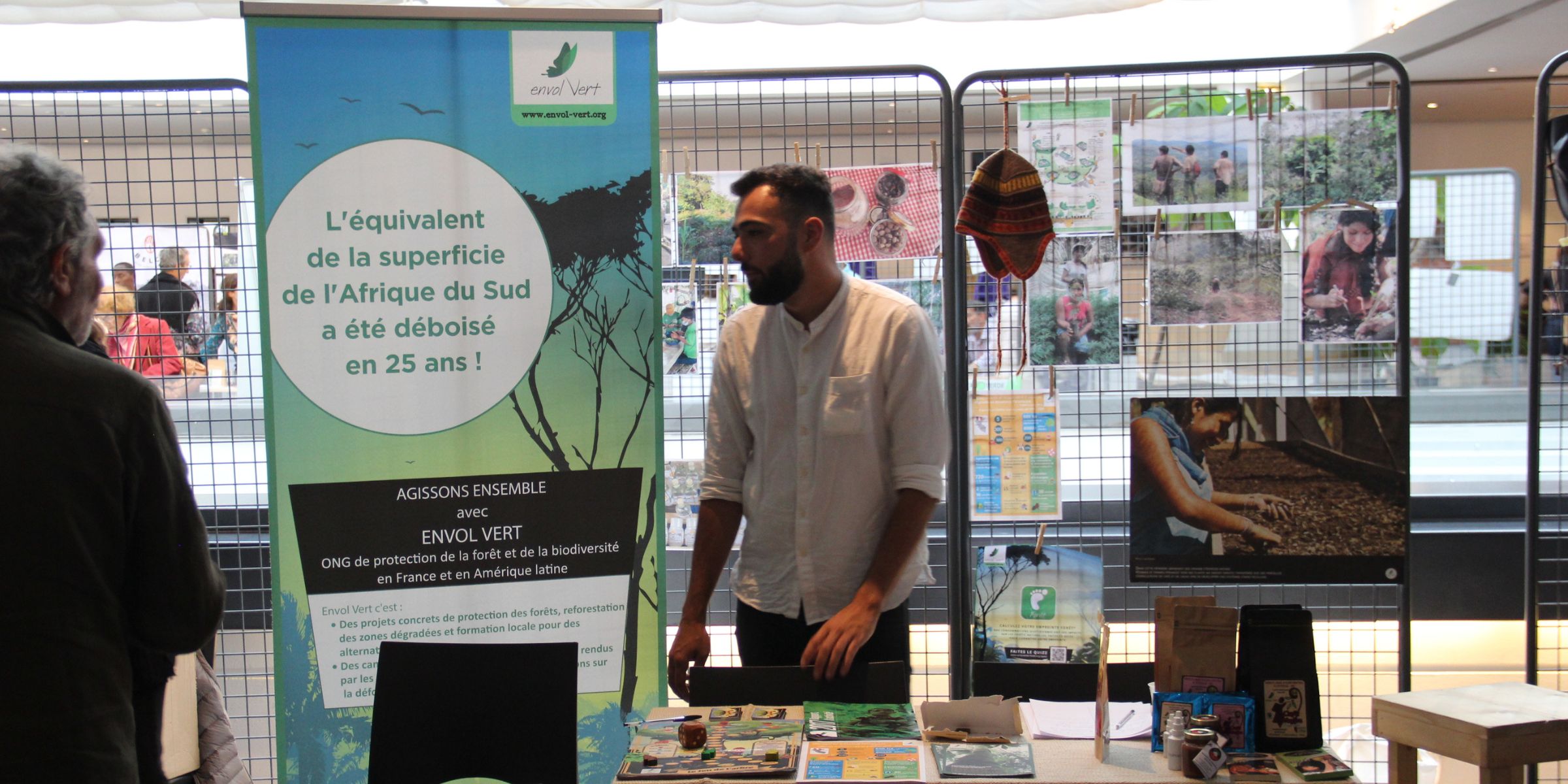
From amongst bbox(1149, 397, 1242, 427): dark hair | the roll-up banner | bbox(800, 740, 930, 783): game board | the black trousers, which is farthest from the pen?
bbox(1149, 397, 1242, 427): dark hair

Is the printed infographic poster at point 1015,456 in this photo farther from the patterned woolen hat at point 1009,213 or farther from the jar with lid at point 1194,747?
the jar with lid at point 1194,747

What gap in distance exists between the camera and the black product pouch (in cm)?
183

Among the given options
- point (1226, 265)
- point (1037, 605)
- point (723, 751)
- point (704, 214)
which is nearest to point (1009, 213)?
point (1226, 265)

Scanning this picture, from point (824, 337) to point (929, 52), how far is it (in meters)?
4.36

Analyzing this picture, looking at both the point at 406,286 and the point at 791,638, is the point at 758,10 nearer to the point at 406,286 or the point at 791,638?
the point at 406,286

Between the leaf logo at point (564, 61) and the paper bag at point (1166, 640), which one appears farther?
the leaf logo at point (564, 61)

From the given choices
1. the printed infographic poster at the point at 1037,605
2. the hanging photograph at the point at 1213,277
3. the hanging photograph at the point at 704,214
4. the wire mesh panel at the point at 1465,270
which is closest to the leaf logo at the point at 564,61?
the hanging photograph at the point at 704,214

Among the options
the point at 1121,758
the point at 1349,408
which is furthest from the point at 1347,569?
the point at 1121,758

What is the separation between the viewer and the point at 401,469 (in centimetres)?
270

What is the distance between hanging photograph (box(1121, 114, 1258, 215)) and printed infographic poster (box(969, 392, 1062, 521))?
626mm

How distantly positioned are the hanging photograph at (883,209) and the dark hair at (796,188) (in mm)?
389

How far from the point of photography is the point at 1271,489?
287 centimetres

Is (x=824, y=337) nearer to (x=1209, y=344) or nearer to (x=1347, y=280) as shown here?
(x=1209, y=344)

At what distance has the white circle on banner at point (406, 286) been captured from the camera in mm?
2645
